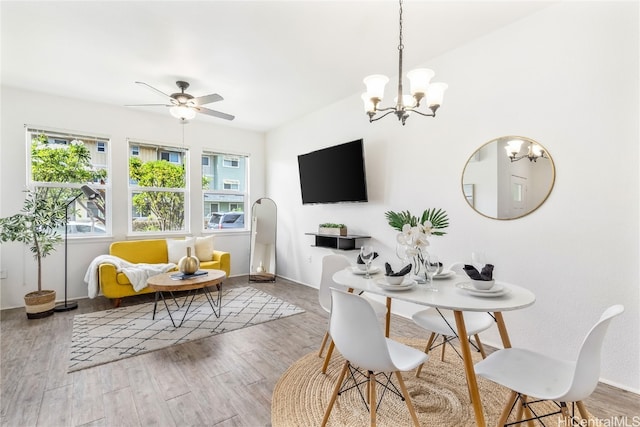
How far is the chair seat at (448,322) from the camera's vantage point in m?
1.94

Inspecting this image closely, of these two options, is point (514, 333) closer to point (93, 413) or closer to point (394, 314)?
point (394, 314)

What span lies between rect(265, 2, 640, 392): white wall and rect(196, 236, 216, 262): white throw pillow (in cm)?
323

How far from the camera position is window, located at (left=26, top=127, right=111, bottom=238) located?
406cm

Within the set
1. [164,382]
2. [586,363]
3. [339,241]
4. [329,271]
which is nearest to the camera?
[586,363]

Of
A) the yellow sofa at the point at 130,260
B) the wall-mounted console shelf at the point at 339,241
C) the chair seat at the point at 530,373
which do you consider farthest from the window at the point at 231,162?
the chair seat at the point at 530,373

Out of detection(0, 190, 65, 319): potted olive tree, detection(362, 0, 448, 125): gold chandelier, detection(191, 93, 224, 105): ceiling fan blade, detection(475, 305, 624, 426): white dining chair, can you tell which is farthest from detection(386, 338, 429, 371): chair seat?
detection(0, 190, 65, 319): potted olive tree

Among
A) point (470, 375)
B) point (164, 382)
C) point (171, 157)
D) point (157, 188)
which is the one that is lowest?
A: point (164, 382)

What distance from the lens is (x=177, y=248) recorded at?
15.4ft

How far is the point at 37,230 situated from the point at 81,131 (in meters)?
1.58

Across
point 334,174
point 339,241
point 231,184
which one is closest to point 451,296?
point 339,241

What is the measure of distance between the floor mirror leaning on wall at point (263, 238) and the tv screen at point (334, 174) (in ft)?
3.62

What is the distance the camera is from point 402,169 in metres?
3.53

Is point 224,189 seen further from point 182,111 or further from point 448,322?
point 448,322

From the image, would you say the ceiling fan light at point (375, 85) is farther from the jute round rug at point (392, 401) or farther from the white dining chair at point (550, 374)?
the jute round rug at point (392, 401)
